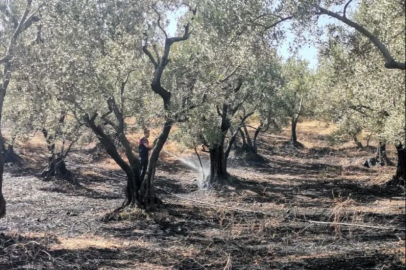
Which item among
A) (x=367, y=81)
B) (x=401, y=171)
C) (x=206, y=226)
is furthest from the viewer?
(x=401, y=171)

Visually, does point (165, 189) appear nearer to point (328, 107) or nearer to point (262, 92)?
point (262, 92)

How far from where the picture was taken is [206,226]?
14141 mm

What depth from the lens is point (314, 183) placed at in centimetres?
2567

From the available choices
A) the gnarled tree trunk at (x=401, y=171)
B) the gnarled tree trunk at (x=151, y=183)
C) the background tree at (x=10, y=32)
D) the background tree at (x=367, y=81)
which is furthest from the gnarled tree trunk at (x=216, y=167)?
the background tree at (x=10, y=32)

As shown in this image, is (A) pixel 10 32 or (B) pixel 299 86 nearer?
(A) pixel 10 32

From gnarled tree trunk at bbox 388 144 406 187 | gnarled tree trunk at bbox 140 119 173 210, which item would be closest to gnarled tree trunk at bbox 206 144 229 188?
gnarled tree trunk at bbox 140 119 173 210

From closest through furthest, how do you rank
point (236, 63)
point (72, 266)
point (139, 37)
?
point (72, 266)
point (139, 37)
point (236, 63)

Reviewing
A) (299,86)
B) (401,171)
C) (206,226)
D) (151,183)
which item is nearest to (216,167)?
(151,183)

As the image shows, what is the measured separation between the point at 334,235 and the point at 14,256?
753 cm

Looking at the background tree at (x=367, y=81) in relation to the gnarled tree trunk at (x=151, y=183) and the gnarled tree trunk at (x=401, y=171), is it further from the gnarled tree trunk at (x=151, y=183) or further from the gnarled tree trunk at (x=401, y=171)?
the gnarled tree trunk at (x=151, y=183)

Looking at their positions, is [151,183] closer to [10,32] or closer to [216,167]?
[10,32]

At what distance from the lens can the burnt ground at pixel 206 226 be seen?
33.1ft

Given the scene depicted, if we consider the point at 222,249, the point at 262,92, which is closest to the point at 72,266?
the point at 222,249

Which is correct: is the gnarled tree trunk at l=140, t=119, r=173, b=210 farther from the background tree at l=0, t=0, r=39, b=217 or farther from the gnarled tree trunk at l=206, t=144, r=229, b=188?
the gnarled tree trunk at l=206, t=144, r=229, b=188
